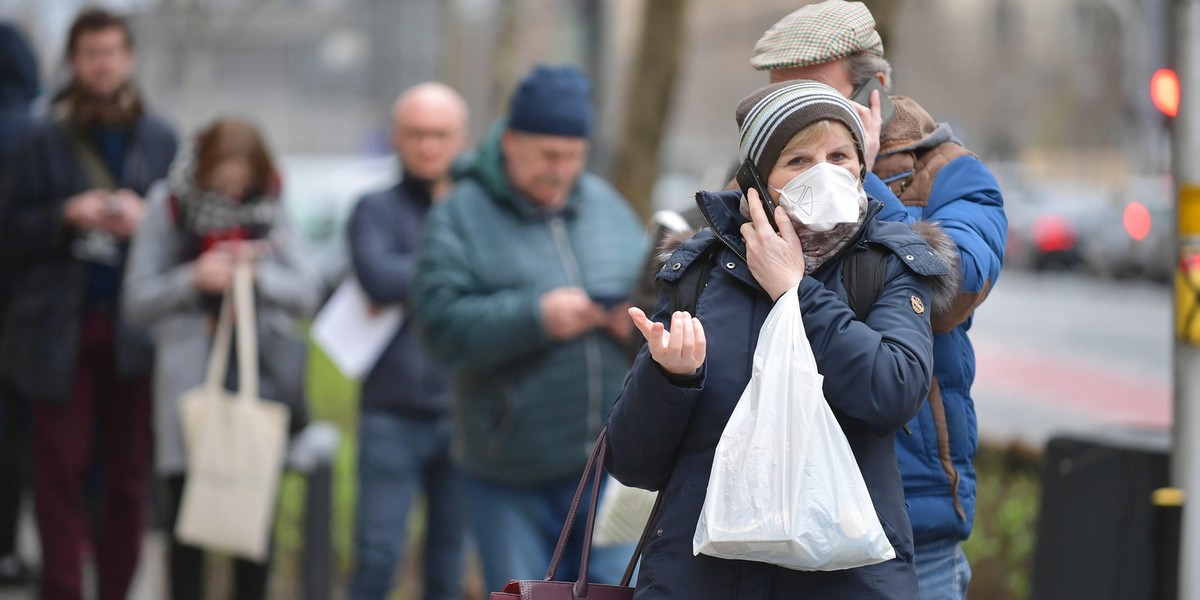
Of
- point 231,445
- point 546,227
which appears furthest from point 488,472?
point 231,445

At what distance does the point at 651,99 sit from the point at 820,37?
5141 millimetres

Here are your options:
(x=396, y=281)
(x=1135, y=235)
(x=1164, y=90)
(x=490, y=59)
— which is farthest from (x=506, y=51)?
(x=1135, y=235)

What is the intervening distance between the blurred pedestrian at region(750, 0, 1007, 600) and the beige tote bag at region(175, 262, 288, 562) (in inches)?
117

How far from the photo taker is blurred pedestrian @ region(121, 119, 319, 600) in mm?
5629

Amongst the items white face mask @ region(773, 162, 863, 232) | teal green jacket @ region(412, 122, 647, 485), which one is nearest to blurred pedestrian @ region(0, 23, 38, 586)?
teal green jacket @ region(412, 122, 647, 485)

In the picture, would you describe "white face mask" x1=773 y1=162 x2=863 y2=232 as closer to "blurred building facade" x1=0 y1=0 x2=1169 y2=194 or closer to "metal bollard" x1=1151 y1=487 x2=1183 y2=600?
"blurred building facade" x1=0 y1=0 x2=1169 y2=194

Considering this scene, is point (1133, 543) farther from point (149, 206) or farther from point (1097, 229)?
point (1097, 229)

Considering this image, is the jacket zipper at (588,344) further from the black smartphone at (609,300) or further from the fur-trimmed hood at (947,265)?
the fur-trimmed hood at (947,265)

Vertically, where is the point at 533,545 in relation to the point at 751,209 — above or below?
below

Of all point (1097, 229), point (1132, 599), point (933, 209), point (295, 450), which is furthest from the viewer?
point (1097, 229)

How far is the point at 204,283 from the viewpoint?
5.61 metres

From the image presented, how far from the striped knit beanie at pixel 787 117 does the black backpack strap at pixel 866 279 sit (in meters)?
0.15

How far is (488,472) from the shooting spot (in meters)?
4.89

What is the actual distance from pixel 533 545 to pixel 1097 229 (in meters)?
36.0
